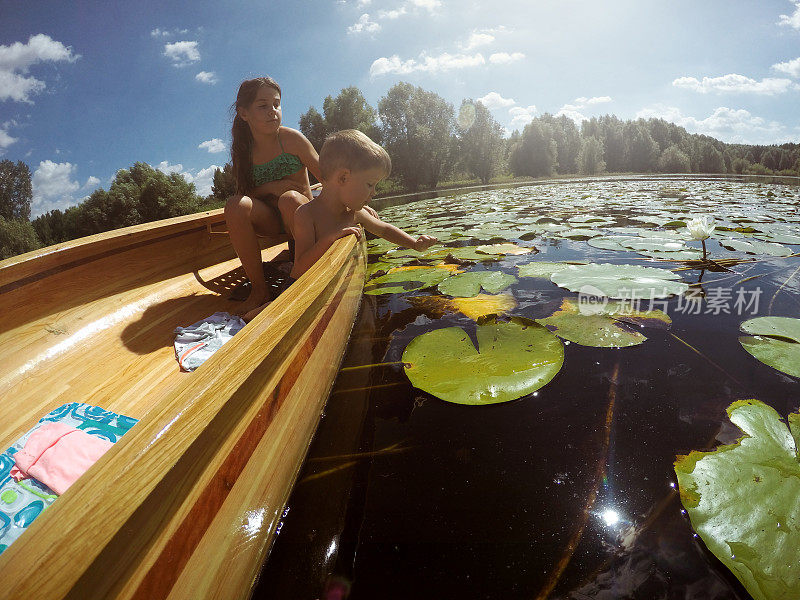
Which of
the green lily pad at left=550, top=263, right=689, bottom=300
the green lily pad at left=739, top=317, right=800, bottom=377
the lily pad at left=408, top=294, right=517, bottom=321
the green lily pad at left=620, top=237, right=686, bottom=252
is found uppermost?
the green lily pad at left=620, top=237, right=686, bottom=252

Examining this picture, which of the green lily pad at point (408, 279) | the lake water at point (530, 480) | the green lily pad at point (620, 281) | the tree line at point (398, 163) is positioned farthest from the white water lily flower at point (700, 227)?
the tree line at point (398, 163)

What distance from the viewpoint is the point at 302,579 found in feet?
1.64

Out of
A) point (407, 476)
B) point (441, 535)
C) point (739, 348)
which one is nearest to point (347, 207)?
point (407, 476)

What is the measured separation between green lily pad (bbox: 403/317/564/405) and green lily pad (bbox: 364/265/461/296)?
0.62 m

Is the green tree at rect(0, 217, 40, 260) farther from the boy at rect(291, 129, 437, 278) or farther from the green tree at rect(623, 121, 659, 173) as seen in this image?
the green tree at rect(623, 121, 659, 173)

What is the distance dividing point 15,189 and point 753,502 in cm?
4382

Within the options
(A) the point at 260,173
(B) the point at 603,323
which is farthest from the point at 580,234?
(A) the point at 260,173

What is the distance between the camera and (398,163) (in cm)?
2112

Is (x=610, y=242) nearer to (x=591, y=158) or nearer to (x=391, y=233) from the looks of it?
(x=391, y=233)

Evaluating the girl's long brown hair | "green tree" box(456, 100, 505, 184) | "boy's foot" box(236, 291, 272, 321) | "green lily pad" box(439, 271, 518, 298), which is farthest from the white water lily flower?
"green tree" box(456, 100, 505, 184)

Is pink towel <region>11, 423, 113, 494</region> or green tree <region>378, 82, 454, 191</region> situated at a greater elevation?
green tree <region>378, 82, 454, 191</region>

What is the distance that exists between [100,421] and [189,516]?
0.67m

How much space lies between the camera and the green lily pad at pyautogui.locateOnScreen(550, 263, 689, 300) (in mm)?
1246

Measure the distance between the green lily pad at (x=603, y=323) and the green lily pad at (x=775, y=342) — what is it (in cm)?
19
